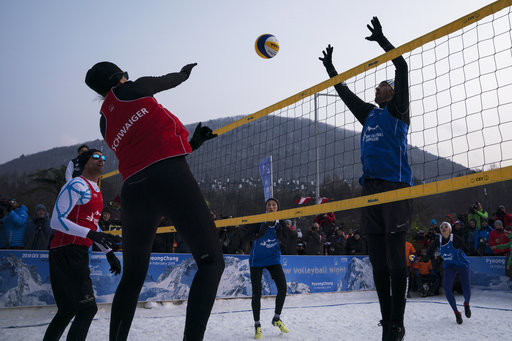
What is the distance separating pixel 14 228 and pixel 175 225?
703 cm

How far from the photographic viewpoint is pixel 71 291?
286 cm

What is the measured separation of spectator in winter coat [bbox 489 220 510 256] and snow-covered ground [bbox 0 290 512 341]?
2822 mm

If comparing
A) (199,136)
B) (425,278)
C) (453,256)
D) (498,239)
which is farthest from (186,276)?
(498,239)

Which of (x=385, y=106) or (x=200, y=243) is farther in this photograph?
(x=385, y=106)

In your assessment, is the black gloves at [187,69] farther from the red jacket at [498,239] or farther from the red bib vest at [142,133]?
the red jacket at [498,239]

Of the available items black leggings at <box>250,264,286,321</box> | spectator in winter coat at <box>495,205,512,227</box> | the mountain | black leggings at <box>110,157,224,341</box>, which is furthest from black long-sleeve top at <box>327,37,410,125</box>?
spectator in winter coat at <box>495,205,512,227</box>

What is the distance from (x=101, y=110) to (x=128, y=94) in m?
0.25

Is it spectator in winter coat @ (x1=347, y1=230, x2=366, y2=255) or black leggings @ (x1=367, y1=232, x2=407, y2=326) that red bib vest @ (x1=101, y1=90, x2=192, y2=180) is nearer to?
black leggings @ (x1=367, y1=232, x2=407, y2=326)

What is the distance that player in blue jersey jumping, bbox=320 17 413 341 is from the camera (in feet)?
9.18

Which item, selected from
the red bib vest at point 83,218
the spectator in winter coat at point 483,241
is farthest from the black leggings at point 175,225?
the spectator in winter coat at point 483,241

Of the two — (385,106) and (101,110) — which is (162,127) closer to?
(101,110)

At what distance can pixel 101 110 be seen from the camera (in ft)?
7.02

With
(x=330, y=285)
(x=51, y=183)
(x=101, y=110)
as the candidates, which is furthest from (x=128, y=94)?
(x=51, y=183)

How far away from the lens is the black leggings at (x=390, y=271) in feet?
9.07
